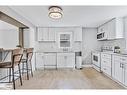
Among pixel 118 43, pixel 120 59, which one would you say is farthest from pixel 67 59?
pixel 120 59

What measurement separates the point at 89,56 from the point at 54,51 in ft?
6.13

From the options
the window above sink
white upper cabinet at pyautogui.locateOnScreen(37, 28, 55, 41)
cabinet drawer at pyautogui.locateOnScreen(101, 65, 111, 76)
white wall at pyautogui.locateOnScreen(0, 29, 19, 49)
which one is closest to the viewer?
cabinet drawer at pyautogui.locateOnScreen(101, 65, 111, 76)

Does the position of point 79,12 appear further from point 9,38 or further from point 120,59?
point 9,38

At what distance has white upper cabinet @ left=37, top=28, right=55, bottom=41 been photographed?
24.5 ft

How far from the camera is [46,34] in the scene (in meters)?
7.46

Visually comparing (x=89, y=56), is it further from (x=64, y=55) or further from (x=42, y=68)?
(x=42, y=68)

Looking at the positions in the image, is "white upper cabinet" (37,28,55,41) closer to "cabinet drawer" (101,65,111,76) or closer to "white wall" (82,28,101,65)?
"white wall" (82,28,101,65)

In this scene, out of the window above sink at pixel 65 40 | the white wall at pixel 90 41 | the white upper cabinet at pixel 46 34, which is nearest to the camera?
the white upper cabinet at pixel 46 34

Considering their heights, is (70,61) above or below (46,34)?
below

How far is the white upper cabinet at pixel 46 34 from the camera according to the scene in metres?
7.46

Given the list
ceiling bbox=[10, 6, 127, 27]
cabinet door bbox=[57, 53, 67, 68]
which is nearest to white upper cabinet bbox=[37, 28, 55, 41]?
cabinet door bbox=[57, 53, 67, 68]

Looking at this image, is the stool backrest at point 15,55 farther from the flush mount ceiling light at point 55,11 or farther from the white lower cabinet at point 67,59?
the white lower cabinet at point 67,59

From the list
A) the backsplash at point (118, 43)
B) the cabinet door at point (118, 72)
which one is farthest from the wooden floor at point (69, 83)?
Result: the backsplash at point (118, 43)
